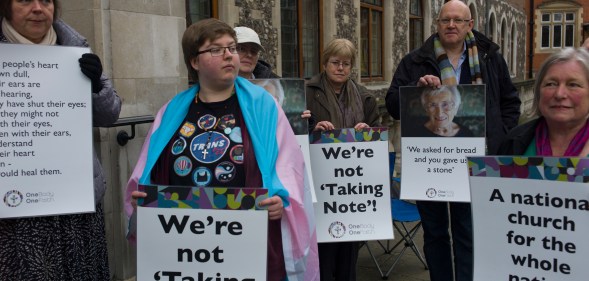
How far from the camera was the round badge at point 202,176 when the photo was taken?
2.33 metres

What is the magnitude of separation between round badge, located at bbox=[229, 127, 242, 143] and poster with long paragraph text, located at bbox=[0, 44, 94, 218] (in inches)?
25.1

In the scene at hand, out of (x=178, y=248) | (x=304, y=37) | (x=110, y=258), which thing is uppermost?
(x=304, y=37)

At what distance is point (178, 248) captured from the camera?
232 cm

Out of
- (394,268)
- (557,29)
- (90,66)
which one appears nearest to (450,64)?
(394,268)

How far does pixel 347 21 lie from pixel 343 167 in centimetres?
803

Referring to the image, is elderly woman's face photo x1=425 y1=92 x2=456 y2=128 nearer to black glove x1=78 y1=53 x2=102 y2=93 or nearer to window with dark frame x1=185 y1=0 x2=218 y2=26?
black glove x1=78 y1=53 x2=102 y2=93

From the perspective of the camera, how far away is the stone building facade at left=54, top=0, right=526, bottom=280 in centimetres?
373

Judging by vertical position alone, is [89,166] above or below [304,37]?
below

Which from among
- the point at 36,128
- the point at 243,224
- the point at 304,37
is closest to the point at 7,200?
the point at 36,128

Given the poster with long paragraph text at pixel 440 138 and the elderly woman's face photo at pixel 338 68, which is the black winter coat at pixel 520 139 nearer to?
the poster with long paragraph text at pixel 440 138

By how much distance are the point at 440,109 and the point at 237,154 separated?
177cm

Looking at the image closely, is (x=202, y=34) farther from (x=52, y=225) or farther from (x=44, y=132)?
(x=52, y=225)

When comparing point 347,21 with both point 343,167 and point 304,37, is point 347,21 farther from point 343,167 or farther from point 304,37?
point 343,167

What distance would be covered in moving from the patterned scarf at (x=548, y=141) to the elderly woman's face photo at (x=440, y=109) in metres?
1.15
